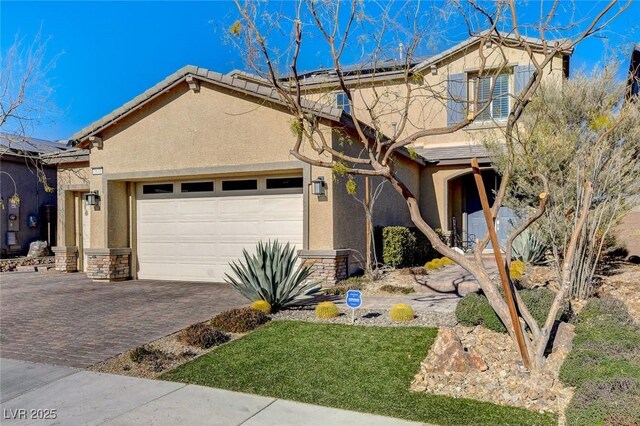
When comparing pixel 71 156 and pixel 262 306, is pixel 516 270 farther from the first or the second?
pixel 71 156

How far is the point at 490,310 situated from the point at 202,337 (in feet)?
13.0

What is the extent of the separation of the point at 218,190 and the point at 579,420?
10111 mm

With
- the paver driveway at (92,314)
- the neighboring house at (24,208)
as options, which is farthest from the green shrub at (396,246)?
the neighboring house at (24,208)

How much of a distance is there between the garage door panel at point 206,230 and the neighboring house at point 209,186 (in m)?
0.03

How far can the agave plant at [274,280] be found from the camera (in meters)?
8.45

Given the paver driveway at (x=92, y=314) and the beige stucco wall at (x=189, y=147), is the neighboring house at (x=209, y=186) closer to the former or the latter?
the beige stucco wall at (x=189, y=147)

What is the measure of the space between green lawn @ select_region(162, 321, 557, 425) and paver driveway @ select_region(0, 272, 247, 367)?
158 cm

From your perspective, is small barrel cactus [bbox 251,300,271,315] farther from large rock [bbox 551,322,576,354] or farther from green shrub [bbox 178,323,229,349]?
large rock [bbox 551,322,576,354]

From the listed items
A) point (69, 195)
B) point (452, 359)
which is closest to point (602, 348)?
point (452, 359)

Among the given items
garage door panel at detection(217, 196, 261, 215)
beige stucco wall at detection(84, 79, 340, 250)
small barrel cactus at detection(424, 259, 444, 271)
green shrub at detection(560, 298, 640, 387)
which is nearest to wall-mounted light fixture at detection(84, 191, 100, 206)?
beige stucco wall at detection(84, 79, 340, 250)

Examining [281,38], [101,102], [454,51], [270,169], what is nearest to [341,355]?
[281,38]

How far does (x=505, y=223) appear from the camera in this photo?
17141 mm

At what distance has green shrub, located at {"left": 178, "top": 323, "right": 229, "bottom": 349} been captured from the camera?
21.7 ft

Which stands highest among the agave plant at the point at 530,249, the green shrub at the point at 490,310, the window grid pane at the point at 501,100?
the window grid pane at the point at 501,100
